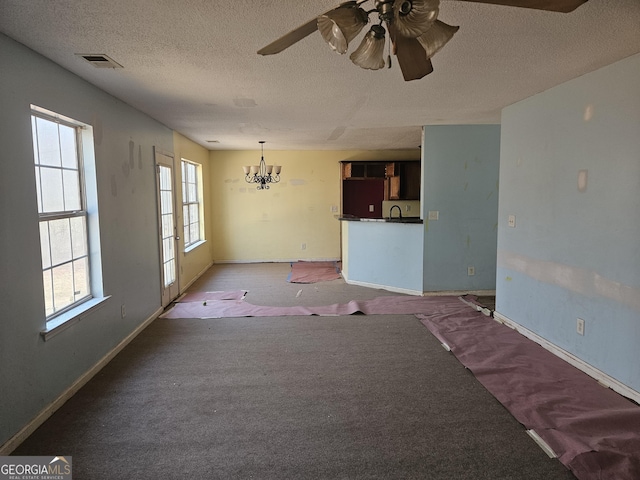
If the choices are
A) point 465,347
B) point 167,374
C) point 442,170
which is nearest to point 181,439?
point 167,374

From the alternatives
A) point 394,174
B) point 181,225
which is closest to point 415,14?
point 181,225

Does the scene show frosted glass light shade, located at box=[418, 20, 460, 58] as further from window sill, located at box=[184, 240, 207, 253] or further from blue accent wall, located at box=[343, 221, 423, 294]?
window sill, located at box=[184, 240, 207, 253]

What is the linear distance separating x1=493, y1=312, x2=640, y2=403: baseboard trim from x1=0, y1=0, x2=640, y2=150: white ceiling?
214cm

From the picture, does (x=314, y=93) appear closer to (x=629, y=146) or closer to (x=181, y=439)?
(x=629, y=146)

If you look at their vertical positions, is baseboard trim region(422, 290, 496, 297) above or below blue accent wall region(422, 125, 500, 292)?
below

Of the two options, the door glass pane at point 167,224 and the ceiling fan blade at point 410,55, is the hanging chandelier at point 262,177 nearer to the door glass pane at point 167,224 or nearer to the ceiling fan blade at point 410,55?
the door glass pane at point 167,224

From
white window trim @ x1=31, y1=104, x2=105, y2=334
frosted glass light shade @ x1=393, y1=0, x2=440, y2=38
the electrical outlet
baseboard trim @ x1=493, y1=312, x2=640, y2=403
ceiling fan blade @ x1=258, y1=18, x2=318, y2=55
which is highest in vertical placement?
ceiling fan blade @ x1=258, y1=18, x2=318, y2=55

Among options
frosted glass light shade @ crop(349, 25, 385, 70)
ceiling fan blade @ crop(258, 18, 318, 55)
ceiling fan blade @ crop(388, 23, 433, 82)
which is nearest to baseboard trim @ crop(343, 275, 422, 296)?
ceiling fan blade @ crop(388, 23, 433, 82)

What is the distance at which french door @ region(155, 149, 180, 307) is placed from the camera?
4.75 metres

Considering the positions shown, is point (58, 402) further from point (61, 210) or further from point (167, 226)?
point (167, 226)

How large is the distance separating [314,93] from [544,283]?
2.58 meters

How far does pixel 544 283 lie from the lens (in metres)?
3.49

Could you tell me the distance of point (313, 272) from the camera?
702 centimetres

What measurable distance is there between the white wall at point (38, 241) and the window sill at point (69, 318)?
40 mm
